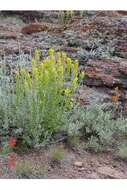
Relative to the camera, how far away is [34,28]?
7461 millimetres

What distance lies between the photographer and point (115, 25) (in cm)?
707

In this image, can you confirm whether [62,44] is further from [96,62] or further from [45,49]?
[96,62]

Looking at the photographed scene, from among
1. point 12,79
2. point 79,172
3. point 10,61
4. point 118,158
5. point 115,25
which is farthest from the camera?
point 115,25

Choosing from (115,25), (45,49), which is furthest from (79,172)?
(115,25)

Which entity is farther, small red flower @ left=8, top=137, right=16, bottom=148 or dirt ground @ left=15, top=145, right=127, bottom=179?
small red flower @ left=8, top=137, right=16, bottom=148

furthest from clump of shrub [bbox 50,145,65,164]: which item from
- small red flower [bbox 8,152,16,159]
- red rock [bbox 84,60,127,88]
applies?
red rock [bbox 84,60,127,88]

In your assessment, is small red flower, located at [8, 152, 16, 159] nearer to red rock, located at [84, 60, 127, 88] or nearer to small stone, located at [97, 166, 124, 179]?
small stone, located at [97, 166, 124, 179]

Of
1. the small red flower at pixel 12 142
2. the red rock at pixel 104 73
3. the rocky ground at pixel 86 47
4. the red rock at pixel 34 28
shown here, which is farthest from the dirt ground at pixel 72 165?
the red rock at pixel 34 28

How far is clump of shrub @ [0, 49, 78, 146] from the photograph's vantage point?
484 cm

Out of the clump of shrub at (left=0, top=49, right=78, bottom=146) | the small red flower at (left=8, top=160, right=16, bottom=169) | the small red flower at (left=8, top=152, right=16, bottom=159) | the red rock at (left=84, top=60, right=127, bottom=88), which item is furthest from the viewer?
the red rock at (left=84, top=60, right=127, bottom=88)

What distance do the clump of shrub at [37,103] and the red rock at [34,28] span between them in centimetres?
243

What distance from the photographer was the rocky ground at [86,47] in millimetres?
4934

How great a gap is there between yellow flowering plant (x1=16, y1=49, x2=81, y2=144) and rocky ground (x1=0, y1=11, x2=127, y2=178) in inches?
11.6

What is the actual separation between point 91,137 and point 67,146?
0.26m
